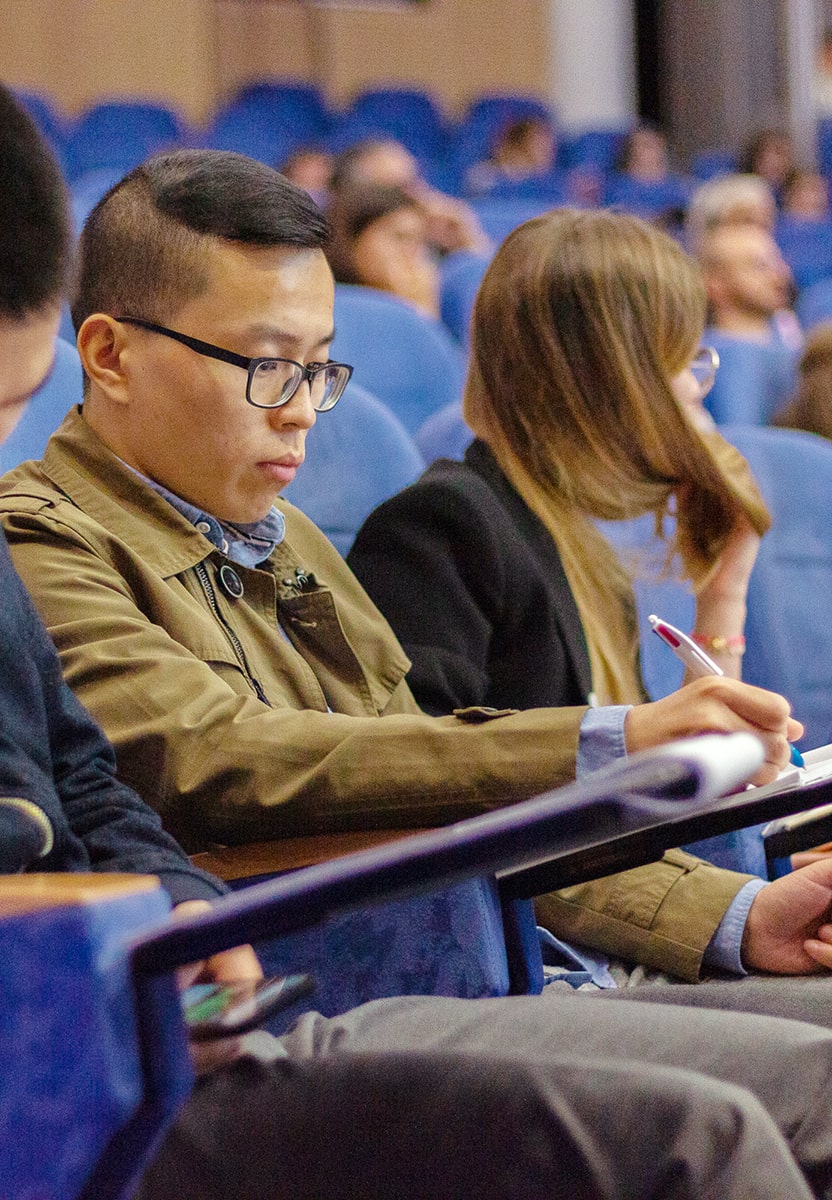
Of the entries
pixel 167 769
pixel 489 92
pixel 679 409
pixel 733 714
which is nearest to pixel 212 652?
pixel 167 769

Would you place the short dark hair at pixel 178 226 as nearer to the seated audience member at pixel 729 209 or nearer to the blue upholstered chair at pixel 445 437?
the blue upholstered chair at pixel 445 437

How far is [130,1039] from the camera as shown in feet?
2.04

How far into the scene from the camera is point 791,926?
1199 mm

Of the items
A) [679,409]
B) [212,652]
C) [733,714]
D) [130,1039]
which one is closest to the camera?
[130,1039]

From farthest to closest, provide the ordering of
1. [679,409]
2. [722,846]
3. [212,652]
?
1. [679,409]
2. [722,846]
3. [212,652]

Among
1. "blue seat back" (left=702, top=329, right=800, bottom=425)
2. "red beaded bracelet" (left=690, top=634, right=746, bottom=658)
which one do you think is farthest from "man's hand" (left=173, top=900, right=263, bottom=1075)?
"blue seat back" (left=702, top=329, right=800, bottom=425)

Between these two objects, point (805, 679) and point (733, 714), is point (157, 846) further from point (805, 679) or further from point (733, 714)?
point (805, 679)

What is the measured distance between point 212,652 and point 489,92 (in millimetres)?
6597

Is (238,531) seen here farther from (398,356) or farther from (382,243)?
(382,243)

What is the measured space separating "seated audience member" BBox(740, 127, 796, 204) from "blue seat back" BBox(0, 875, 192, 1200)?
6.14m

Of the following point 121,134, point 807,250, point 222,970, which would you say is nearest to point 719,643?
point 222,970

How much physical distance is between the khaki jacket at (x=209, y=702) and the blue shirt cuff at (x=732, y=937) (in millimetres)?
11

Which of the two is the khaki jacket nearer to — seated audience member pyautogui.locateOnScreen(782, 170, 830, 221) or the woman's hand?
the woman's hand

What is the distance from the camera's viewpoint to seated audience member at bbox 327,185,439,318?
325 cm
